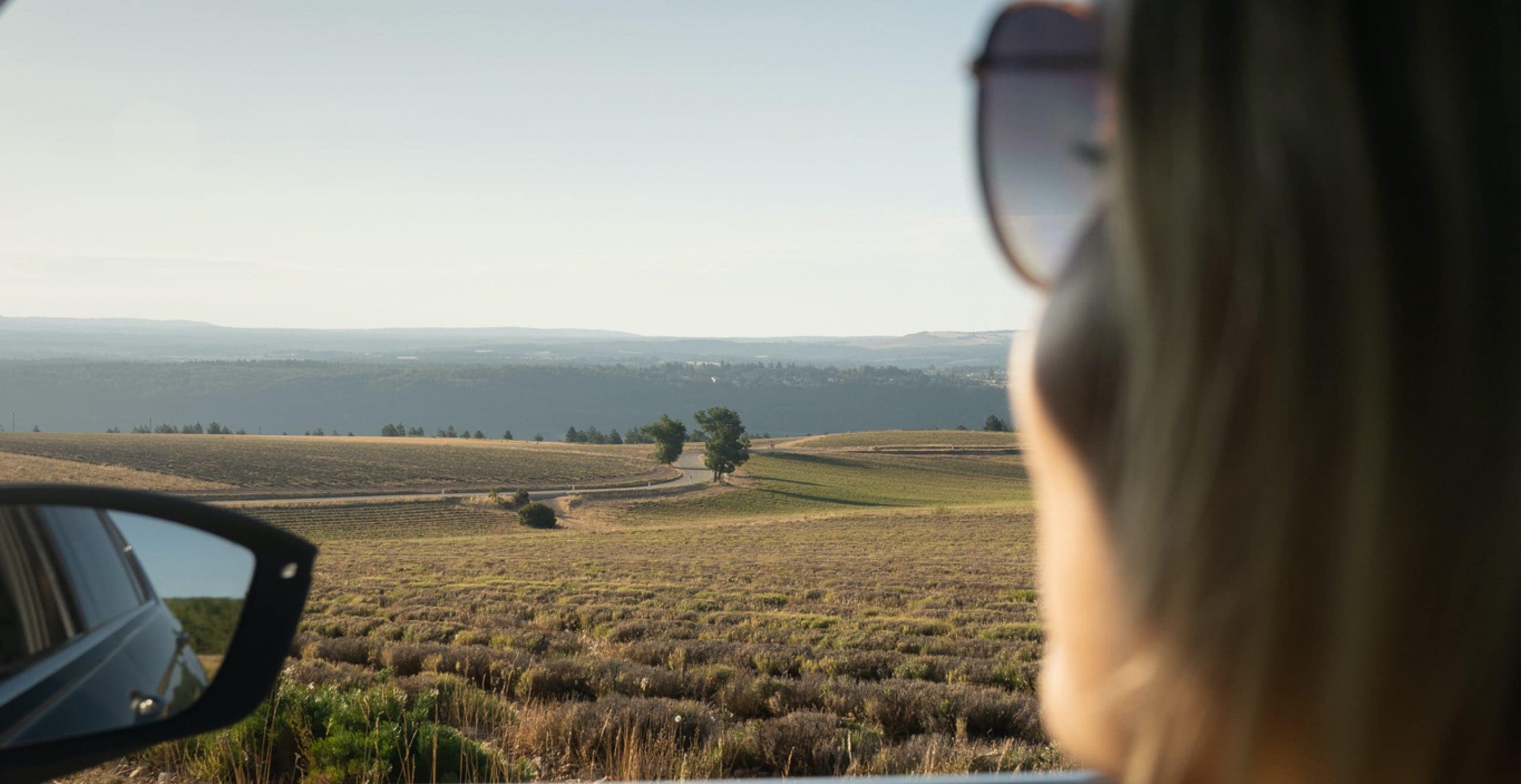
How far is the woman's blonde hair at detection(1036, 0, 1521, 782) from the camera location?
22.3 inches

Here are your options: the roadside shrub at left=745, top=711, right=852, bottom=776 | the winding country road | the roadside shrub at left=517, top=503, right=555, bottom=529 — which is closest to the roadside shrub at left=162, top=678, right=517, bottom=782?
the roadside shrub at left=745, top=711, right=852, bottom=776

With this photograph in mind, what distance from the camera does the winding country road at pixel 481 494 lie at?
60.2m

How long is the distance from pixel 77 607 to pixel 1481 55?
6.17 feet

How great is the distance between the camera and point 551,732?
471 centimetres

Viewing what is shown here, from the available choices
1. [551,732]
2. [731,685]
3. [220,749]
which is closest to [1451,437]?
[220,749]

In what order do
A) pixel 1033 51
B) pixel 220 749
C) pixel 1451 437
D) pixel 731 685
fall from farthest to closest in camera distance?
1. pixel 731 685
2. pixel 220 749
3. pixel 1033 51
4. pixel 1451 437

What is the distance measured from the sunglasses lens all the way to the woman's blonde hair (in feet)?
0.53

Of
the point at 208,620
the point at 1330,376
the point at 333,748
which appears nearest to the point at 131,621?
the point at 208,620

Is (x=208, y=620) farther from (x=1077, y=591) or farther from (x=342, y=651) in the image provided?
(x=342, y=651)

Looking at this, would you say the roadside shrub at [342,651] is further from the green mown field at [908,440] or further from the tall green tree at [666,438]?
the green mown field at [908,440]

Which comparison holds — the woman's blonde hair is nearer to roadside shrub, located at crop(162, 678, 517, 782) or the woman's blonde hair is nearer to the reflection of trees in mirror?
the reflection of trees in mirror

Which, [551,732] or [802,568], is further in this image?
[802,568]

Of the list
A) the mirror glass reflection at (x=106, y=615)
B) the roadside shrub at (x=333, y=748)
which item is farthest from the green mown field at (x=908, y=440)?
the mirror glass reflection at (x=106, y=615)

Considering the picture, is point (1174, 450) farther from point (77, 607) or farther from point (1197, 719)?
point (77, 607)
